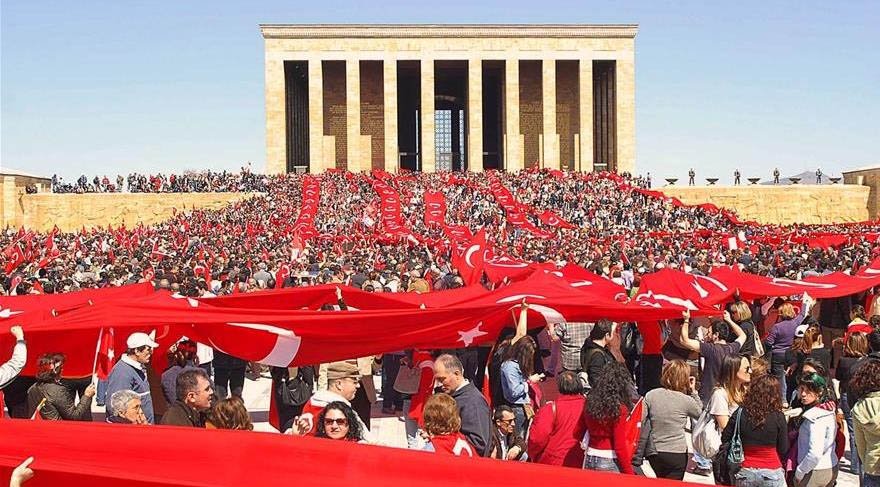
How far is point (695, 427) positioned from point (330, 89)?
2242 inches

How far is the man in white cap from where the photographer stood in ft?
25.1

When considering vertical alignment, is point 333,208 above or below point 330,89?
below

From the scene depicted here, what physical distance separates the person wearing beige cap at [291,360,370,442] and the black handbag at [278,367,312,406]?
1.81m

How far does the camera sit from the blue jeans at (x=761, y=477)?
575cm

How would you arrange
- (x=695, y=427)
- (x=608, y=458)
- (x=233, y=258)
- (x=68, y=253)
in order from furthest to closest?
(x=68, y=253)
(x=233, y=258)
(x=695, y=427)
(x=608, y=458)

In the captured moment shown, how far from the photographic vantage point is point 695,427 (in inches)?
260

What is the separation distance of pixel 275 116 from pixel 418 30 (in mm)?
9563

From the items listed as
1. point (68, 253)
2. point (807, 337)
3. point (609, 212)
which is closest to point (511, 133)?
point (609, 212)

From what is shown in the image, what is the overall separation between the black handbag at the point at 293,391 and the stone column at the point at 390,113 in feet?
158

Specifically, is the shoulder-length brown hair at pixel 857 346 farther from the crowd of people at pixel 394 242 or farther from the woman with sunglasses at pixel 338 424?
the crowd of people at pixel 394 242

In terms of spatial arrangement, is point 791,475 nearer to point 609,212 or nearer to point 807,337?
point 807,337

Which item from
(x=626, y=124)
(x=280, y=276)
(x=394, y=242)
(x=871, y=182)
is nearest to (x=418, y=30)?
(x=626, y=124)

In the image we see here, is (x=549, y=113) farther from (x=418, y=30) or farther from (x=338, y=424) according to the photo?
(x=338, y=424)

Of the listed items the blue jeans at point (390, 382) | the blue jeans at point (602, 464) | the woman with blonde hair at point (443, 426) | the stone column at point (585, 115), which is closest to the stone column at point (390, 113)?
the stone column at point (585, 115)
